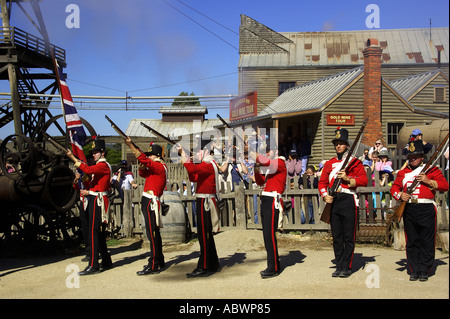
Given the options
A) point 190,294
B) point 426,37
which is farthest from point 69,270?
point 426,37

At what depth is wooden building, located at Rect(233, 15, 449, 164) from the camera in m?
21.5

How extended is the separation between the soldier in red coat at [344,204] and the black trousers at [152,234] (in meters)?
2.82

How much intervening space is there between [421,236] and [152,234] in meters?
4.14

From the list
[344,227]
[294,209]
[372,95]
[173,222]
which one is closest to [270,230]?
[344,227]

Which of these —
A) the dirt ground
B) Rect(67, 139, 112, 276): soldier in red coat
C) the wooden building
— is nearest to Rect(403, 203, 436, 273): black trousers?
the dirt ground

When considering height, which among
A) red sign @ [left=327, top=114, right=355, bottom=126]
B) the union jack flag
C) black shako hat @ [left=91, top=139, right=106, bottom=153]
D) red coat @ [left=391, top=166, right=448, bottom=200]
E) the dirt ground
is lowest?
the dirt ground

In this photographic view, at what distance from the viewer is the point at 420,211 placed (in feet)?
22.8

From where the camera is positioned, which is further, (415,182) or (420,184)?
(420,184)

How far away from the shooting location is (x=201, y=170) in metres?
7.89

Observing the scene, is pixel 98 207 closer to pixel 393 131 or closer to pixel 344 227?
pixel 344 227

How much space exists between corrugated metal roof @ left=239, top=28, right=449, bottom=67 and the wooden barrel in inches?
941

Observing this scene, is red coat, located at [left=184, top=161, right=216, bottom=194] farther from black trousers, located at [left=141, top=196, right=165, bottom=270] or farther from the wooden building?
the wooden building

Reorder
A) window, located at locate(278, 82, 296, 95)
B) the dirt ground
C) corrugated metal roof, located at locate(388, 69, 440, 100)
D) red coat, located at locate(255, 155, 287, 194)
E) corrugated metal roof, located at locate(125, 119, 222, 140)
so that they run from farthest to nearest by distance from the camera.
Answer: corrugated metal roof, located at locate(125, 119, 222, 140) < window, located at locate(278, 82, 296, 95) < corrugated metal roof, located at locate(388, 69, 440, 100) < red coat, located at locate(255, 155, 287, 194) < the dirt ground

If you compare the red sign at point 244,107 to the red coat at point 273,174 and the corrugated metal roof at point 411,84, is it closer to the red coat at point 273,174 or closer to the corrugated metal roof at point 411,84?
the corrugated metal roof at point 411,84
